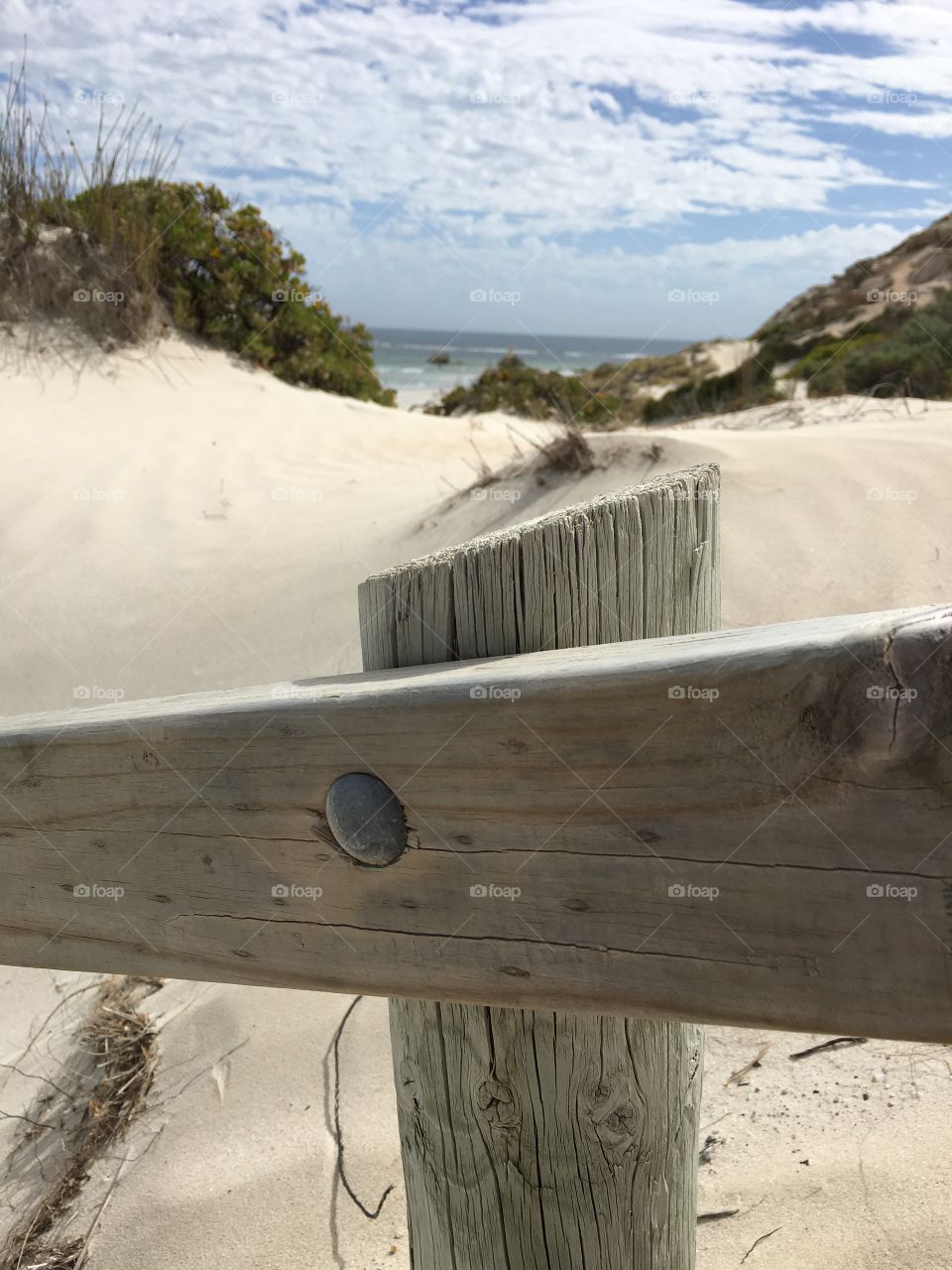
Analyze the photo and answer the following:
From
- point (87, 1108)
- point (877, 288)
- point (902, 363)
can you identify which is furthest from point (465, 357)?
point (87, 1108)

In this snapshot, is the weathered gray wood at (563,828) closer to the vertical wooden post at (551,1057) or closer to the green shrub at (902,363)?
the vertical wooden post at (551,1057)

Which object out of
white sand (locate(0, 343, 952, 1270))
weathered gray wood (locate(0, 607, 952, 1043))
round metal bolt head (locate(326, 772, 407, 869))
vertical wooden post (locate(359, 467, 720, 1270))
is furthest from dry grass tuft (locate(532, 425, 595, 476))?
round metal bolt head (locate(326, 772, 407, 869))

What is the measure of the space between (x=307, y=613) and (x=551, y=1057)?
4.67 metres

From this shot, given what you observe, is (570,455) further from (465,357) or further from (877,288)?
(465,357)

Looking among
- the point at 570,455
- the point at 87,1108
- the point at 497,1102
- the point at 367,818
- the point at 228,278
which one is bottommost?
the point at 87,1108

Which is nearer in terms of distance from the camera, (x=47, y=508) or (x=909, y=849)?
(x=909, y=849)

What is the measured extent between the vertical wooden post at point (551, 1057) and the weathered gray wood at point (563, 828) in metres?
0.17

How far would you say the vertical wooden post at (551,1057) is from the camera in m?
1.23

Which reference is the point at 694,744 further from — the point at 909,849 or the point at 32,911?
the point at 32,911

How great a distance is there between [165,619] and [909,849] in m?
5.48

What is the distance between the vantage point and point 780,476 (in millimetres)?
5910

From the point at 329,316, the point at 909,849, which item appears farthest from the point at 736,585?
the point at 329,316

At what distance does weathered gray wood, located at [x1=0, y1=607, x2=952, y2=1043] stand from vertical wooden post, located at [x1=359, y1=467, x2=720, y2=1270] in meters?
0.17

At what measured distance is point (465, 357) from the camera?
45469 mm
